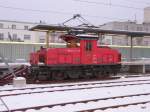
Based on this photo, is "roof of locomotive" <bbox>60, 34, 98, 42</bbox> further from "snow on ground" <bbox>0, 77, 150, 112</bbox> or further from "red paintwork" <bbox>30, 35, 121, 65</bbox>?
"snow on ground" <bbox>0, 77, 150, 112</bbox>

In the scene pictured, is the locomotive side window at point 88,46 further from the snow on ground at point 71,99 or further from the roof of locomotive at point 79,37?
the snow on ground at point 71,99

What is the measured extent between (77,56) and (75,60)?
291mm

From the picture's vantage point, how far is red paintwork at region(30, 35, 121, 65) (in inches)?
738

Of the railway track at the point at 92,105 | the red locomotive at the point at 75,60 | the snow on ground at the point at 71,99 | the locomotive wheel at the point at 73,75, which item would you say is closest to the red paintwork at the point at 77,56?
the red locomotive at the point at 75,60

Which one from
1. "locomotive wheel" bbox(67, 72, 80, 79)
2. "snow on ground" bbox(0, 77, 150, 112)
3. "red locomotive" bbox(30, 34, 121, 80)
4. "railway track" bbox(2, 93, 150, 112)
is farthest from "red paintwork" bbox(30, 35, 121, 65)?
"railway track" bbox(2, 93, 150, 112)

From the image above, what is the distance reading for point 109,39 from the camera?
63344 millimetres

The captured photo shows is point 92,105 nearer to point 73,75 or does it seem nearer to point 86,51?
→ point 73,75

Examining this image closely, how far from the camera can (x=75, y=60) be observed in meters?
19.6

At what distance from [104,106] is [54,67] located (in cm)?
843

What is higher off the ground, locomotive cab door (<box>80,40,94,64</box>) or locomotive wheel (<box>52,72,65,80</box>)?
locomotive cab door (<box>80,40,94,64</box>)

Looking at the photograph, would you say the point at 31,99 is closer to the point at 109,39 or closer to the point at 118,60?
the point at 118,60

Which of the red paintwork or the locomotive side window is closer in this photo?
the red paintwork

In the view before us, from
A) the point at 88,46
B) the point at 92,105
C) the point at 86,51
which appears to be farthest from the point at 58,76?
the point at 92,105

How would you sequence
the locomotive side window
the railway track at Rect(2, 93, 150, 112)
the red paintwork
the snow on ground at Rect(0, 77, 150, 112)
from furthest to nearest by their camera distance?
the locomotive side window → the red paintwork → the snow on ground at Rect(0, 77, 150, 112) → the railway track at Rect(2, 93, 150, 112)
